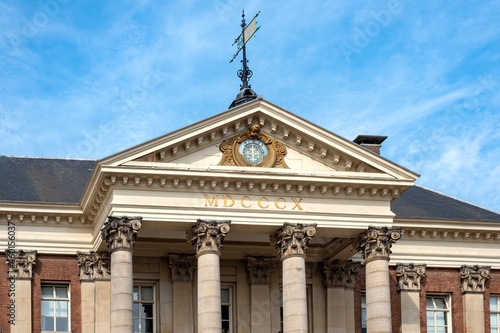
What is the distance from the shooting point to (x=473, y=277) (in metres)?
46.8

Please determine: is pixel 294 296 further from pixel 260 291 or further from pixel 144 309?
pixel 144 309

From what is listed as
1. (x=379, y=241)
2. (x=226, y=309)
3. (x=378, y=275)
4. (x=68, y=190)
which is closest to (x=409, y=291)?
(x=378, y=275)

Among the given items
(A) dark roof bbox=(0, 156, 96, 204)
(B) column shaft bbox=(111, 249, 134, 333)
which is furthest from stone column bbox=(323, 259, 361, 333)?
(A) dark roof bbox=(0, 156, 96, 204)

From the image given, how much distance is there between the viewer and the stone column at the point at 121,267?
38.7m

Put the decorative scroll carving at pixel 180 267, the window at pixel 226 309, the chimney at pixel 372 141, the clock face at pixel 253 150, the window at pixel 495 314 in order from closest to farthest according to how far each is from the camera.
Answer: the clock face at pixel 253 150, the decorative scroll carving at pixel 180 267, the window at pixel 226 309, the window at pixel 495 314, the chimney at pixel 372 141

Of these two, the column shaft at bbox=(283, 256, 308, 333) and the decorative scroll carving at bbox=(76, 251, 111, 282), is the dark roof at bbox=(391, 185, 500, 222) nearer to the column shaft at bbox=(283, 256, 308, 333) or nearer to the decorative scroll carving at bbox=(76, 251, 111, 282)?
the column shaft at bbox=(283, 256, 308, 333)

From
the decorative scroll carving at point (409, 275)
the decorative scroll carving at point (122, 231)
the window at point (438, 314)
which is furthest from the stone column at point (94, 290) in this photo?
the window at point (438, 314)

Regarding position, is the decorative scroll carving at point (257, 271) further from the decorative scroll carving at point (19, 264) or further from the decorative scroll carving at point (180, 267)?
the decorative scroll carving at point (19, 264)

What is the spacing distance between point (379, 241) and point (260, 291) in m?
5.59

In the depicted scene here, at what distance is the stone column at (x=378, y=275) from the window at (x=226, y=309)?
574cm

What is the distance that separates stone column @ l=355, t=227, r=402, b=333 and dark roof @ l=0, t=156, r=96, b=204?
11.3m

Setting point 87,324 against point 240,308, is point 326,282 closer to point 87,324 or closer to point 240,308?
point 240,308

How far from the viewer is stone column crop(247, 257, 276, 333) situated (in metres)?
44.2

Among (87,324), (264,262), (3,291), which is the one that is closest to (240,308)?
(264,262)
